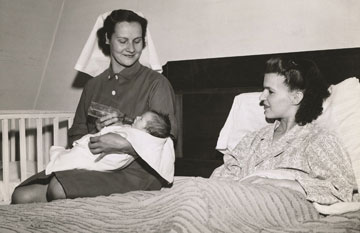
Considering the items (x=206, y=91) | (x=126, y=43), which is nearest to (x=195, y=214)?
(x=126, y=43)

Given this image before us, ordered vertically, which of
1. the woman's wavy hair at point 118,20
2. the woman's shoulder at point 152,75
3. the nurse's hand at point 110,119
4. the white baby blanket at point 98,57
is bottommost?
the nurse's hand at point 110,119

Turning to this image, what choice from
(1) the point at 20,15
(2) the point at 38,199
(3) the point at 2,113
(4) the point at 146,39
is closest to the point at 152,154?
(2) the point at 38,199

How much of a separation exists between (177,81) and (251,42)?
530 mm

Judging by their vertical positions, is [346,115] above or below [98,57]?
below

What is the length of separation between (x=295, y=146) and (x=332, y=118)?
227 millimetres

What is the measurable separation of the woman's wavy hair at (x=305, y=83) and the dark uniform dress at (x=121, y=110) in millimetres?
593

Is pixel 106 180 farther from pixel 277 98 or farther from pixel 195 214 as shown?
pixel 277 98

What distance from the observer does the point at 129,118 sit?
2119mm

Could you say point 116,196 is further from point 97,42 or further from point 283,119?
point 97,42

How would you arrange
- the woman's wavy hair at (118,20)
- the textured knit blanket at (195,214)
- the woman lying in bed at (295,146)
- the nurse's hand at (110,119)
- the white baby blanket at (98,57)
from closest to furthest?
1. the textured knit blanket at (195,214)
2. the woman lying in bed at (295,146)
3. the nurse's hand at (110,119)
4. the woman's wavy hair at (118,20)
5. the white baby blanket at (98,57)

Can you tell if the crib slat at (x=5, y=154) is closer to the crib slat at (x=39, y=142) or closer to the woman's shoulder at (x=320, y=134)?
the crib slat at (x=39, y=142)

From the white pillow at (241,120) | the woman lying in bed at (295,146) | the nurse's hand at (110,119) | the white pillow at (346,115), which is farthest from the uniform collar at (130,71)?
the white pillow at (346,115)

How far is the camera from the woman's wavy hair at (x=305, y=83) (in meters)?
1.91

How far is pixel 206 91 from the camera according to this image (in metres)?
2.55
